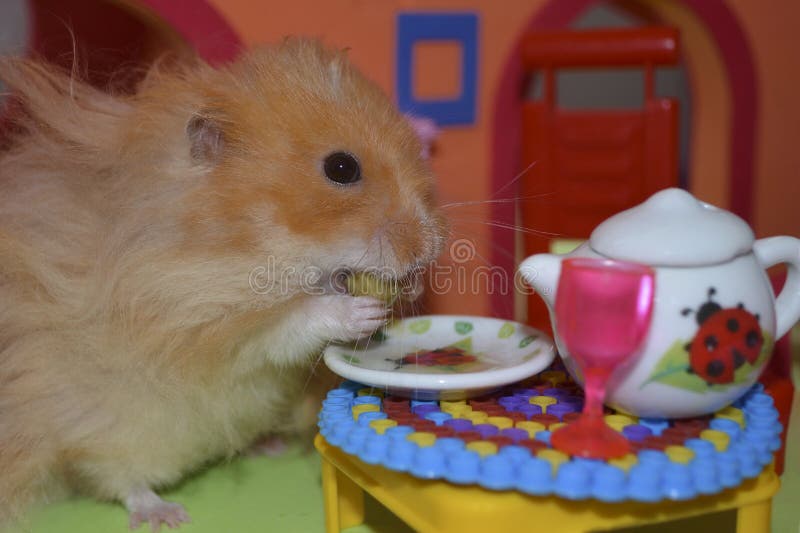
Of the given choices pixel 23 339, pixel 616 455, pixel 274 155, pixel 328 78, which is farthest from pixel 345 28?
pixel 616 455

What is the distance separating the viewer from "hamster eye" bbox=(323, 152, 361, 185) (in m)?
2.04

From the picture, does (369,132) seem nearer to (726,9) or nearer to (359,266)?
(359,266)

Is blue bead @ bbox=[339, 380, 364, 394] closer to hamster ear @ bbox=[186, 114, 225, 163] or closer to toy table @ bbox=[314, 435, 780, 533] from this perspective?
toy table @ bbox=[314, 435, 780, 533]

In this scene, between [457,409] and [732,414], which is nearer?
[732,414]

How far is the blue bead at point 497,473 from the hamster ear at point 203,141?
39.1 inches

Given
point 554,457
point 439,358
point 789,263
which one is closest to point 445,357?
point 439,358

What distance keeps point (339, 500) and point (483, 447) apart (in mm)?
662

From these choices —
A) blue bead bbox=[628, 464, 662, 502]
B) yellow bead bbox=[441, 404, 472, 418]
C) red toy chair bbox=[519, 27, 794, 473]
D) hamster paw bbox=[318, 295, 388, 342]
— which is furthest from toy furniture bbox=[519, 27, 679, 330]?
blue bead bbox=[628, 464, 662, 502]

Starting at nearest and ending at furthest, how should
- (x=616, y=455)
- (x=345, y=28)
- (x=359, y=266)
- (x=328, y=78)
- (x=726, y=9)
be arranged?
1. (x=616, y=455)
2. (x=359, y=266)
3. (x=328, y=78)
4. (x=345, y=28)
5. (x=726, y=9)

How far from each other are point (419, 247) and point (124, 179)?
744 mm

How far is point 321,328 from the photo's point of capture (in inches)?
82.5

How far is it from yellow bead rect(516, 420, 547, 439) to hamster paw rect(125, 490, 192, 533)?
1.01 meters

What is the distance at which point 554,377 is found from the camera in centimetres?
218

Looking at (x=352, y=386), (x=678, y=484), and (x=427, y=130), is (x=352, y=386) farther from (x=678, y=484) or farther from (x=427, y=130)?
(x=427, y=130)
